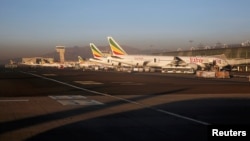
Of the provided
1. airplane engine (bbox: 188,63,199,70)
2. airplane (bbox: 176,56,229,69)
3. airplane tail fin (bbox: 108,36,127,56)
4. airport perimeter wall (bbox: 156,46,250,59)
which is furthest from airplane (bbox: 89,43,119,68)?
airport perimeter wall (bbox: 156,46,250,59)

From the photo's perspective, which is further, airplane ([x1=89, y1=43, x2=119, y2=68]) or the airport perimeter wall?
airplane ([x1=89, y1=43, x2=119, y2=68])

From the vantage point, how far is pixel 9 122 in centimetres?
1734

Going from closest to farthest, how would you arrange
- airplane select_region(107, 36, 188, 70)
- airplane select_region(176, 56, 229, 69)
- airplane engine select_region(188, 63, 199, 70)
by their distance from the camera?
airplane engine select_region(188, 63, 199, 70)
airplane select_region(176, 56, 229, 69)
airplane select_region(107, 36, 188, 70)

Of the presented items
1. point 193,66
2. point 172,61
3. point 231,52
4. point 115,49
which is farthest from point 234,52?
point 115,49

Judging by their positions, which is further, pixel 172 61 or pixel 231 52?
pixel 231 52

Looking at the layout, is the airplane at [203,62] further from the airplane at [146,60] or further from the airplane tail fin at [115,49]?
the airplane tail fin at [115,49]

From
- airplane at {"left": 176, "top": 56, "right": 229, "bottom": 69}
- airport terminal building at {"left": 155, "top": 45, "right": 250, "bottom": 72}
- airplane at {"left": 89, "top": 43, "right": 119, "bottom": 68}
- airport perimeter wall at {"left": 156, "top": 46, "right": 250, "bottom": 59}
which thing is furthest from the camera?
airplane at {"left": 89, "top": 43, "right": 119, "bottom": 68}

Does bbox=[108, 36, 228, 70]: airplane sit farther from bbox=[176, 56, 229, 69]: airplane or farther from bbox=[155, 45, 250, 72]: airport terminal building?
bbox=[155, 45, 250, 72]: airport terminal building

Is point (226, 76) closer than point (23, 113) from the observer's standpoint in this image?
No

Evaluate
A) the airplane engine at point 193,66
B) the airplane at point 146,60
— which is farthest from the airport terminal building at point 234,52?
the airplane at point 146,60

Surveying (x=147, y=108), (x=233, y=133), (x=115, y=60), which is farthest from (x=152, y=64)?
(x=233, y=133)

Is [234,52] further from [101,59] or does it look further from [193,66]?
[101,59]

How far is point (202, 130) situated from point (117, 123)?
3.76 metres

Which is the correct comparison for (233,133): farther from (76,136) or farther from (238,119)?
(238,119)
